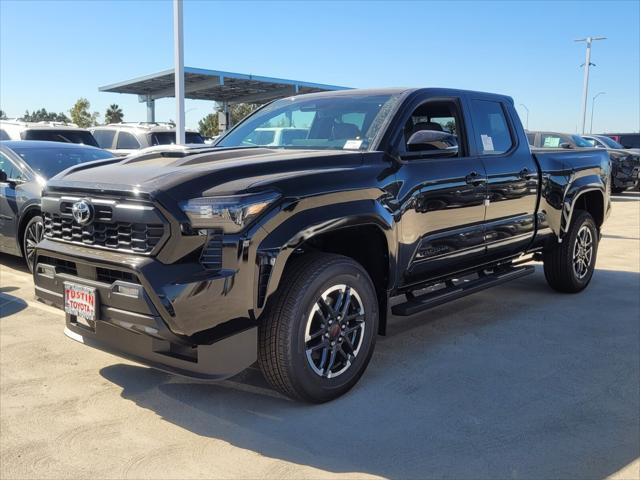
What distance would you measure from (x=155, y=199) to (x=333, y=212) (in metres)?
1.02

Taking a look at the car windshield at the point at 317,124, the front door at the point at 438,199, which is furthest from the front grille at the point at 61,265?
the front door at the point at 438,199

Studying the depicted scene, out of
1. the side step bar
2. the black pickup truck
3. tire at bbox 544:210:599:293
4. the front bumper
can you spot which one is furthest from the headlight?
tire at bbox 544:210:599:293

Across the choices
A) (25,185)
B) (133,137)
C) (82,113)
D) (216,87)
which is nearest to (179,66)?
(133,137)

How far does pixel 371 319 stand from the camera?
12.5 ft

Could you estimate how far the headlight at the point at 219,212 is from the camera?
3037 mm

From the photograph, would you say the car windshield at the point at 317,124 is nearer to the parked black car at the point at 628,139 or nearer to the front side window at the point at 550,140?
the front side window at the point at 550,140

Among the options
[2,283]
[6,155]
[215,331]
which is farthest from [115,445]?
[6,155]

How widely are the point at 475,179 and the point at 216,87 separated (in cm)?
3006

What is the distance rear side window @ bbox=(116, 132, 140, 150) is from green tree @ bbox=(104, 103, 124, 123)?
246 ft

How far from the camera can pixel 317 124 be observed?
15.0ft

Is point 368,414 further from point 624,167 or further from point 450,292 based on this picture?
point 624,167

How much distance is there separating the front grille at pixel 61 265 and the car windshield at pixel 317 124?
1.72 meters

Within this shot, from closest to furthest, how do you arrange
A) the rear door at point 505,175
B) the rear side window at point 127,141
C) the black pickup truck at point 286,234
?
1. the black pickup truck at point 286,234
2. the rear door at point 505,175
3. the rear side window at point 127,141

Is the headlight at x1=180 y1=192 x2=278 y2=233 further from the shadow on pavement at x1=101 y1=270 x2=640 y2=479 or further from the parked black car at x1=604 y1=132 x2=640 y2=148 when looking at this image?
the parked black car at x1=604 y1=132 x2=640 y2=148
